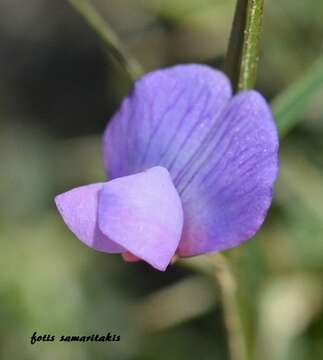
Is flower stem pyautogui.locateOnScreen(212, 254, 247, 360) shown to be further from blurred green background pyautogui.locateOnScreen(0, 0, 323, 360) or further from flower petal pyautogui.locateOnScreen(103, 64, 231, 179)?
flower petal pyautogui.locateOnScreen(103, 64, 231, 179)

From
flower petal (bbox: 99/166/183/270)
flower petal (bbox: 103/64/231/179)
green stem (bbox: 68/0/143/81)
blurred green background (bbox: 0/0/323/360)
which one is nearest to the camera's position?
flower petal (bbox: 99/166/183/270)

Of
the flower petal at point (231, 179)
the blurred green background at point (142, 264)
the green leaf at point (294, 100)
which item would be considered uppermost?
the flower petal at point (231, 179)

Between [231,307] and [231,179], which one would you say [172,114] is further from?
[231,307]

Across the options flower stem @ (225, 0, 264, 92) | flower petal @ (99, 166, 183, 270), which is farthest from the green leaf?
flower petal @ (99, 166, 183, 270)

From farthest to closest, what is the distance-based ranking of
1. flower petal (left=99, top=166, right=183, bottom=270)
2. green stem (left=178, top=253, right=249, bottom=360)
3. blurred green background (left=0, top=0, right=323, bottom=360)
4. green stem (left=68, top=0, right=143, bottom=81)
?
1. blurred green background (left=0, top=0, right=323, bottom=360)
2. green stem (left=178, top=253, right=249, bottom=360)
3. green stem (left=68, top=0, right=143, bottom=81)
4. flower petal (left=99, top=166, right=183, bottom=270)

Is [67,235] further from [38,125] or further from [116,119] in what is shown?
[116,119]

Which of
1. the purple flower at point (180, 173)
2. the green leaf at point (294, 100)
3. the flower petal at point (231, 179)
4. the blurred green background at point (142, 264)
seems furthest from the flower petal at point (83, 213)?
the blurred green background at point (142, 264)

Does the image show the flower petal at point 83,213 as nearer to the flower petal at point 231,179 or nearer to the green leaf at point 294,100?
the flower petal at point 231,179
